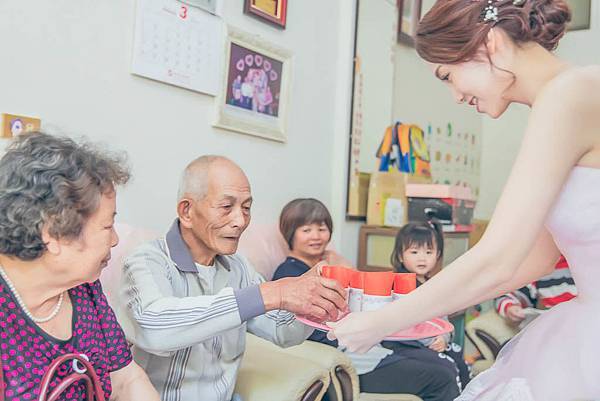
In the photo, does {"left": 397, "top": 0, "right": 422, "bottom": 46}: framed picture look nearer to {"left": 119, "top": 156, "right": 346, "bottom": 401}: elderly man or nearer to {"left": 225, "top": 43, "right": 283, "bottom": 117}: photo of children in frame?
{"left": 225, "top": 43, "right": 283, "bottom": 117}: photo of children in frame

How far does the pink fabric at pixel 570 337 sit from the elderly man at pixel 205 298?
36 centimetres

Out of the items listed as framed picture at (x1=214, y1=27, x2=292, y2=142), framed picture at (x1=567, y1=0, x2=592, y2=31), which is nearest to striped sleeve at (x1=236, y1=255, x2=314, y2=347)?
framed picture at (x1=214, y1=27, x2=292, y2=142)

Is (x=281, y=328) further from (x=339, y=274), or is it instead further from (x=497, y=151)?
(x=497, y=151)

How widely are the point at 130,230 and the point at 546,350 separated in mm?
1184

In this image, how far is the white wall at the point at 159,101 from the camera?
176 centimetres

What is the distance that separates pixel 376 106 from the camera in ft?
10.9

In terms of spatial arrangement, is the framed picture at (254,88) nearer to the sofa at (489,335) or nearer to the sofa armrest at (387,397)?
the sofa armrest at (387,397)

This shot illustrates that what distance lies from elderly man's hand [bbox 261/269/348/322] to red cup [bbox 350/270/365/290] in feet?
0.23

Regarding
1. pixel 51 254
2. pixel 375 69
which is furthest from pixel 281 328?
pixel 375 69

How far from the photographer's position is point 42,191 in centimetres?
99

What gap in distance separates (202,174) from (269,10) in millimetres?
1294

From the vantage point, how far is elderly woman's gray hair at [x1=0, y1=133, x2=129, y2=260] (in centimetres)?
99

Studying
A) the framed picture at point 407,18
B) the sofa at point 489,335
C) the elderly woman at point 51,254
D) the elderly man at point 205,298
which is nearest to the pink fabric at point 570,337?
the elderly man at point 205,298

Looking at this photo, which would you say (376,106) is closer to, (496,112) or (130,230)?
(130,230)
